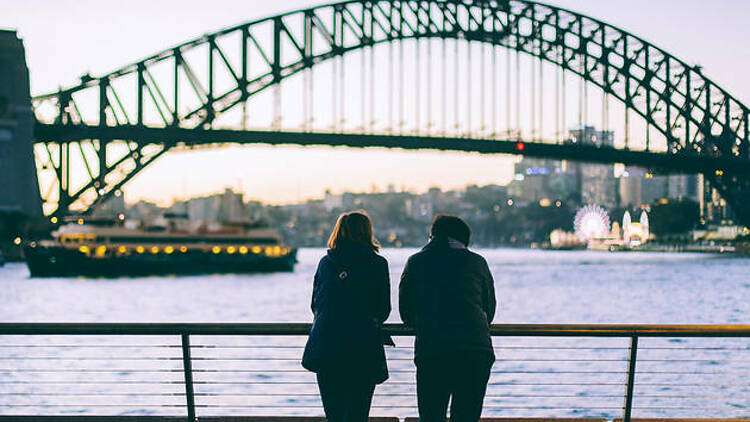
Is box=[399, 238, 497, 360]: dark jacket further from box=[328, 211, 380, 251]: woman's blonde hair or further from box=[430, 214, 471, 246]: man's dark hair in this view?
box=[328, 211, 380, 251]: woman's blonde hair

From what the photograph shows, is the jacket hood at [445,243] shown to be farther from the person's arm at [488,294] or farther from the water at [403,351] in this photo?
the water at [403,351]

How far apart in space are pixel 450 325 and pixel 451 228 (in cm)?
47

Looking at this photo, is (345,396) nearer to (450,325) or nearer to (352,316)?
(352,316)

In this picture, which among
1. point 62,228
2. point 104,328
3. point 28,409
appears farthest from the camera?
point 62,228

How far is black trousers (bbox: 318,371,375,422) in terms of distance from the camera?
517cm

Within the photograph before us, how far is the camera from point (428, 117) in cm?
6384

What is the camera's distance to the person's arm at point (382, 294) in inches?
202

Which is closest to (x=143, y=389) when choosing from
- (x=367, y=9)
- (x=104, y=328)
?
(x=104, y=328)

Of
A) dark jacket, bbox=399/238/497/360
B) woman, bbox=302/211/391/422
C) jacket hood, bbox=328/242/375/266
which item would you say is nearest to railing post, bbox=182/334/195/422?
woman, bbox=302/211/391/422

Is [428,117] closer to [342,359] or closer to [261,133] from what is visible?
[261,133]

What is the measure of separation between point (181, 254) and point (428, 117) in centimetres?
2525

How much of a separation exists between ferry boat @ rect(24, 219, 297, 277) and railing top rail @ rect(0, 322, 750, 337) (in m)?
67.9

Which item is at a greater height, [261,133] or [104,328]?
[261,133]

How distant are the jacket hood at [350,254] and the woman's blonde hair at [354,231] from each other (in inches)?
0.7
